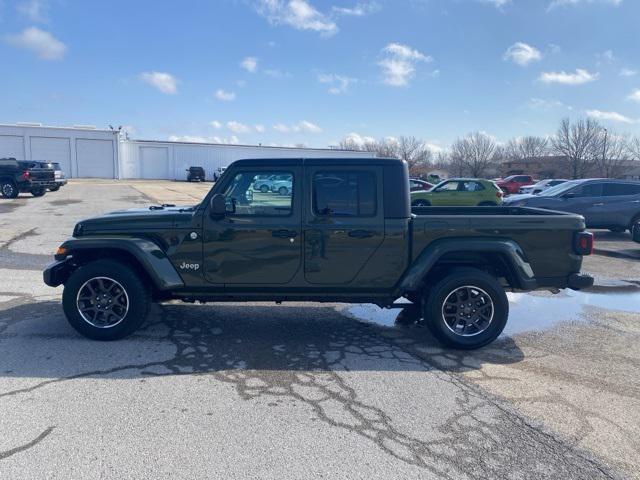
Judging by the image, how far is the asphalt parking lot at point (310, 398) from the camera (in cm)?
288

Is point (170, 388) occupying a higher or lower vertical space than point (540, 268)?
lower

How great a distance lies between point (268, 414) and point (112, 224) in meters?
2.68

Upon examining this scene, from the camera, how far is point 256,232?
4719mm

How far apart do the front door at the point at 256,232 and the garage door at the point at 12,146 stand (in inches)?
2067

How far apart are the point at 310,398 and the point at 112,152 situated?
53.5 meters

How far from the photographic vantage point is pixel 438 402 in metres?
3.70

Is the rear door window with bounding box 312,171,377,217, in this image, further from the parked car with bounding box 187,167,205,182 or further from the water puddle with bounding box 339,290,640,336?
the parked car with bounding box 187,167,205,182

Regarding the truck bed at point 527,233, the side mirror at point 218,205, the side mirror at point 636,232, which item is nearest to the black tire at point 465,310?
the truck bed at point 527,233

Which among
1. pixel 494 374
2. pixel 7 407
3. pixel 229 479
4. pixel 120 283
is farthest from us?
pixel 120 283

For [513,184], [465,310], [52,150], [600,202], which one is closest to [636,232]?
[600,202]

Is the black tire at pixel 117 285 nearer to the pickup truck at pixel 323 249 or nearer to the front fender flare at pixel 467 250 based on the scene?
the pickup truck at pixel 323 249

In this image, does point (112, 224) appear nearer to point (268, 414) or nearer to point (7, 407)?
point (7, 407)

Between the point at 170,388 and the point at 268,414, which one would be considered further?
the point at 170,388

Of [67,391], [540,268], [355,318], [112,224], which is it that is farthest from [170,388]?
[540,268]
